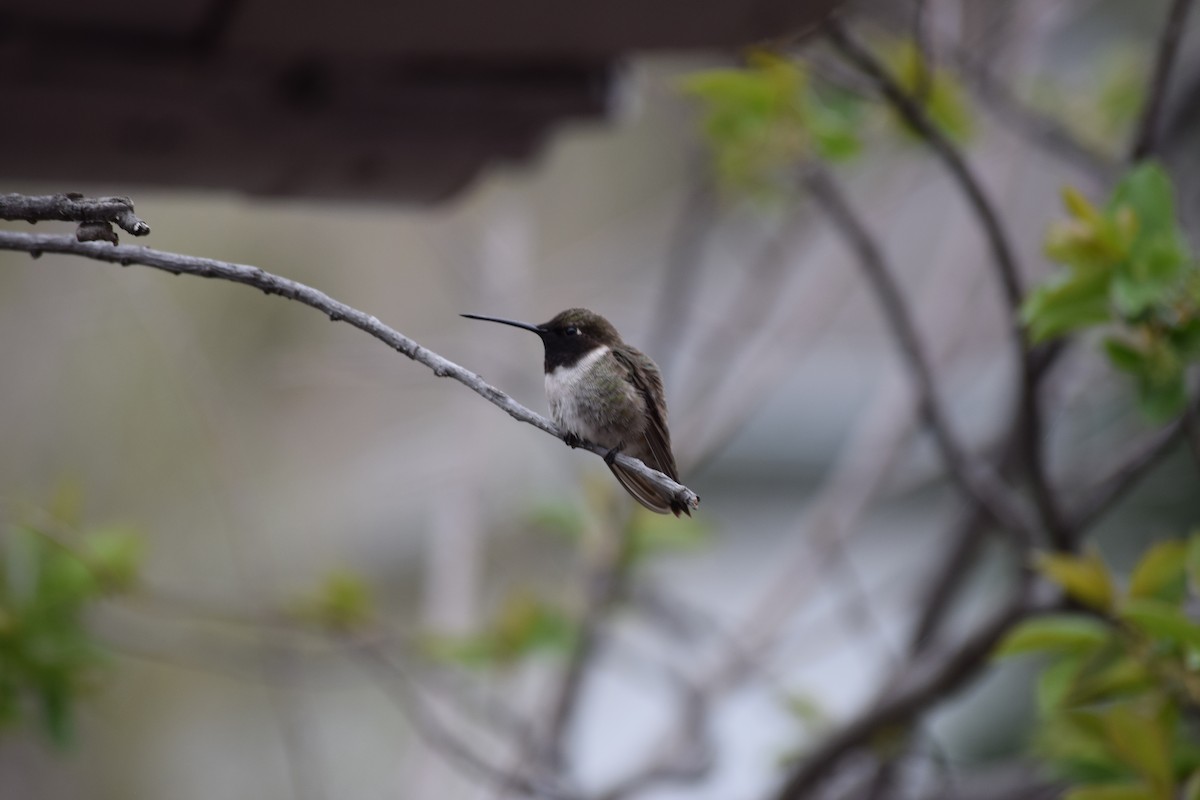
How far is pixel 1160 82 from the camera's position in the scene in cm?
281

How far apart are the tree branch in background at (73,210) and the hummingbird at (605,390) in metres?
1.04

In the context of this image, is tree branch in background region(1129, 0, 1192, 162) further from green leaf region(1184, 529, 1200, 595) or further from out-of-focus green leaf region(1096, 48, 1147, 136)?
out-of-focus green leaf region(1096, 48, 1147, 136)

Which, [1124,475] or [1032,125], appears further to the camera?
[1032,125]

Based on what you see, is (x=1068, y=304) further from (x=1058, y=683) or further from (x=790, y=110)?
(x=790, y=110)

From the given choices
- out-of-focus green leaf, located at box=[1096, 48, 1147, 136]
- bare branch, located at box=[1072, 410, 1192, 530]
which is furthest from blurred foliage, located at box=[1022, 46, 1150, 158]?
bare branch, located at box=[1072, 410, 1192, 530]

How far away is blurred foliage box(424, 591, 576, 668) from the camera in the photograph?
12.8 feet

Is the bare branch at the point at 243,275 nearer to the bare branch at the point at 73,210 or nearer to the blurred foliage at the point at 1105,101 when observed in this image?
the bare branch at the point at 73,210

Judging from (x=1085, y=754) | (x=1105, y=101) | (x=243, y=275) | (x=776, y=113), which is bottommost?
(x=1085, y=754)

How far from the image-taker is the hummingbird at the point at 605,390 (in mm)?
2162

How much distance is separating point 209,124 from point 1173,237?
2035mm

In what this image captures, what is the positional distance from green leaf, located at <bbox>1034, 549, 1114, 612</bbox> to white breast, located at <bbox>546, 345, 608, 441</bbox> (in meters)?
1.06

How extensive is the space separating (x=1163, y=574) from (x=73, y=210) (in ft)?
7.43

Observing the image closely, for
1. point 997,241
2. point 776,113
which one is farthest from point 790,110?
point 997,241

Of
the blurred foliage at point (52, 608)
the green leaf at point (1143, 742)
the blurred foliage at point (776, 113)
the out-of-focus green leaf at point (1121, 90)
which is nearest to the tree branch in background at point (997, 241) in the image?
the blurred foliage at point (776, 113)
